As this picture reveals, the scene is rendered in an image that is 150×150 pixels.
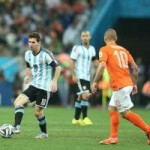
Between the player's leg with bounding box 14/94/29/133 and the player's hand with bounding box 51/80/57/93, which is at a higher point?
the player's hand with bounding box 51/80/57/93

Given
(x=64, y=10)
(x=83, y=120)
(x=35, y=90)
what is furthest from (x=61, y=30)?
(x=35, y=90)

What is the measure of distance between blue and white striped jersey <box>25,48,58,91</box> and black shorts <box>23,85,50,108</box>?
76mm

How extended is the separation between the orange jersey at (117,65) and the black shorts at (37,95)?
148cm

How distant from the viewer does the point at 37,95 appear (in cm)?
1420

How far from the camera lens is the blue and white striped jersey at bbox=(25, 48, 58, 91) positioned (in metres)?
14.1

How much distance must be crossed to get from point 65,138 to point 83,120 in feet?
14.2

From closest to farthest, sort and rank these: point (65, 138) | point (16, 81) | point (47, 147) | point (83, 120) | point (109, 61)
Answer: point (47, 147) → point (109, 61) → point (65, 138) → point (83, 120) → point (16, 81)

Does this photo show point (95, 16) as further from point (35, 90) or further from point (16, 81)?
point (35, 90)

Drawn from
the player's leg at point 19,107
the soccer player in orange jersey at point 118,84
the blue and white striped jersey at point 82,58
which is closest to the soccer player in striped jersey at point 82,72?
the blue and white striped jersey at point 82,58

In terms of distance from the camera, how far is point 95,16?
101 feet

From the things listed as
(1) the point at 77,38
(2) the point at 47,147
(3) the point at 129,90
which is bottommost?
(2) the point at 47,147

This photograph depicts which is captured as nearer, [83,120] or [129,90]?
[129,90]

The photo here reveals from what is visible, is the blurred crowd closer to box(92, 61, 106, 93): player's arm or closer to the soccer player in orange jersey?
the soccer player in orange jersey

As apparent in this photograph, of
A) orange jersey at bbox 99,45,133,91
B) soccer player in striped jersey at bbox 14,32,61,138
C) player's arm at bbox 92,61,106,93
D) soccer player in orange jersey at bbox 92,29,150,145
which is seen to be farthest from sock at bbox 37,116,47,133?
orange jersey at bbox 99,45,133,91
